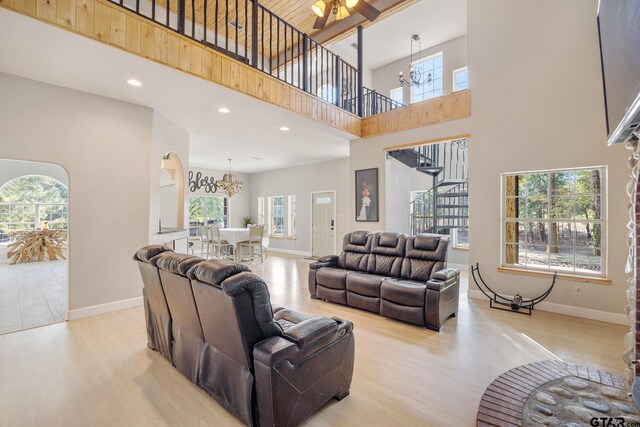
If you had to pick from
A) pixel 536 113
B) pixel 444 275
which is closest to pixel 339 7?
pixel 536 113

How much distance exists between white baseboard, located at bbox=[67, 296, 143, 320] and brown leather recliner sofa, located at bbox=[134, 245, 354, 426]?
231 centimetres

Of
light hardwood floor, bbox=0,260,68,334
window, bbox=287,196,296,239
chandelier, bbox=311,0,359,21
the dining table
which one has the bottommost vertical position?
light hardwood floor, bbox=0,260,68,334

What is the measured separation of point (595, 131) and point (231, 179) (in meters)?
7.45

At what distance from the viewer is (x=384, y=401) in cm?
200

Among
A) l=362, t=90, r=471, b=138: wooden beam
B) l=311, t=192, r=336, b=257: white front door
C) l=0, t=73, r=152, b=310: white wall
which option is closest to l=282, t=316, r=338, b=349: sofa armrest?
l=0, t=73, r=152, b=310: white wall

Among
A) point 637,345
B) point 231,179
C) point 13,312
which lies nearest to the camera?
point 637,345

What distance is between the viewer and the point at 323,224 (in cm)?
857

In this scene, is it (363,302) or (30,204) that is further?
(30,204)

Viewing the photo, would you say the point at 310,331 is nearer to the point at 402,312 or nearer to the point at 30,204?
the point at 402,312

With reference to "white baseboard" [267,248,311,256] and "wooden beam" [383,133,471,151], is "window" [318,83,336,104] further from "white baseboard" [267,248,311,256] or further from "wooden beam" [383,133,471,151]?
"white baseboard" [267,248,311,256]

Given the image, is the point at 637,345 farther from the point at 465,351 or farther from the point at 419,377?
the point at 419,377

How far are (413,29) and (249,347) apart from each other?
24.4 ft

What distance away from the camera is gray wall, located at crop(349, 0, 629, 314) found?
3.47 meters

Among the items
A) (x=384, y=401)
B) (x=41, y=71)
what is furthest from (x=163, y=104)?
(x=384, y=401)
